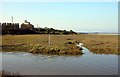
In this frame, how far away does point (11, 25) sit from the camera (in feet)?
369

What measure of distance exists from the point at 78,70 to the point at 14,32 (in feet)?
247

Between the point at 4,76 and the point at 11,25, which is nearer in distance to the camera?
the point at 4,76

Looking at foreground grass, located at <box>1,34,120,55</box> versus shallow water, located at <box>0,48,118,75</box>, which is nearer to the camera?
shallow water, located at <box>0,48,118,75</box>

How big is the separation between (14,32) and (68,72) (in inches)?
2999

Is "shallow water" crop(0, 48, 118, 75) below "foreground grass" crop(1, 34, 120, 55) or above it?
below

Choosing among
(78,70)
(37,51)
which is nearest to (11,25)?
(37,51)

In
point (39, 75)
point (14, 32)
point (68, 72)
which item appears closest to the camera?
point (39, 75)

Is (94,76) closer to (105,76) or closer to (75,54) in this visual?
(105,76)

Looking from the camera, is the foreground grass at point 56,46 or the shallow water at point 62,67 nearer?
the shallow water at point 62,67

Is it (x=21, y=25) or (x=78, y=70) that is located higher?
(x=21, y=25)

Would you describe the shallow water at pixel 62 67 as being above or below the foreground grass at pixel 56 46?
below

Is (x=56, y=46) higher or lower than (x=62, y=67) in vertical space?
higher

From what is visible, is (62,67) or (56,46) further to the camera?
(56,46)

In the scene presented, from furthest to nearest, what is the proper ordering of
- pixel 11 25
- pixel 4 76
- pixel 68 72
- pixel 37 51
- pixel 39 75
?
pixel 11 25
pixel 37 51
pixel 68 72
pixel 39 75
pixel 4 76
